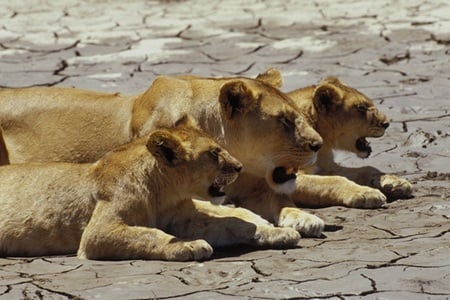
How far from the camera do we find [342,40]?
13914mm

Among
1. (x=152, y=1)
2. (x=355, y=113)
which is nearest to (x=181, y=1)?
(x=152, y=1)

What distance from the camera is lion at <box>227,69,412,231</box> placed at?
885 centimetres

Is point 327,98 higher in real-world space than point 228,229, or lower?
higher

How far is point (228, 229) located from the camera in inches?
311

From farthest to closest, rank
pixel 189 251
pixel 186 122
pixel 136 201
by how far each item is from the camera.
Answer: pixel 186 122
pixel 136 201
pixel 189 251

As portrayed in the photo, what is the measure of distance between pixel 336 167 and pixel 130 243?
2.35 metres

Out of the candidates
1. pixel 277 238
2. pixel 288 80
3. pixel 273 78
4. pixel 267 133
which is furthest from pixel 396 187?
pixel 288 80

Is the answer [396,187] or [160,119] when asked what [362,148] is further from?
[160,119]

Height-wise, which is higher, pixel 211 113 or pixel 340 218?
pixel 211 113

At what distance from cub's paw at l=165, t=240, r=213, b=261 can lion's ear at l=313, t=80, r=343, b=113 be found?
86.2 inches

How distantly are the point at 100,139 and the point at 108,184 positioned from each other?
55.9 inches

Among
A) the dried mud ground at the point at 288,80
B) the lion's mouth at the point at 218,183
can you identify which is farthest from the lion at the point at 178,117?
the lion's mouth at the point at 218,183

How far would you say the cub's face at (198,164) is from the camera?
7.84 m

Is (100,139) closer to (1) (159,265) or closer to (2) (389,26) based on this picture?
(1) (159,265)
